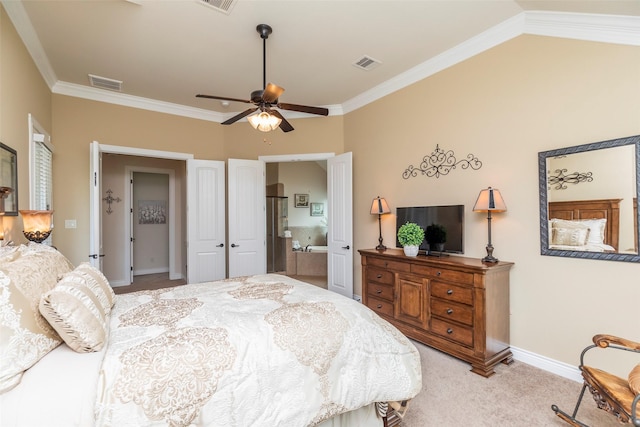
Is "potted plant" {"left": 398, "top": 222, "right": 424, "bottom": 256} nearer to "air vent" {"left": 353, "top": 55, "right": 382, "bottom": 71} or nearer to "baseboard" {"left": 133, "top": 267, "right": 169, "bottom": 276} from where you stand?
"air vent" {"left": 353, "top": 55, "right": 382, "bottom": 71}

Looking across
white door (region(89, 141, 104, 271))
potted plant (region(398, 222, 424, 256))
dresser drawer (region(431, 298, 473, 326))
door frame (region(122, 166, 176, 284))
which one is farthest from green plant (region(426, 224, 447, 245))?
door frame (region(122, 166, 176, 284))

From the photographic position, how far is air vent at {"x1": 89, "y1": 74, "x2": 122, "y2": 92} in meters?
3.72

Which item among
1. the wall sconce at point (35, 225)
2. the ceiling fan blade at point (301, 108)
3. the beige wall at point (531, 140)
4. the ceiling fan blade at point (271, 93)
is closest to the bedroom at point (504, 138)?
the beige wall at point (531, 140)

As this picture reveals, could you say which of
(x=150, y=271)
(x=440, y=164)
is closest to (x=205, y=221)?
(x=150, y=271)

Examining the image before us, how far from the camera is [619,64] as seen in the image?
221 cm

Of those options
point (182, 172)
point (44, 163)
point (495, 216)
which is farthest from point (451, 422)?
point (182, 172)

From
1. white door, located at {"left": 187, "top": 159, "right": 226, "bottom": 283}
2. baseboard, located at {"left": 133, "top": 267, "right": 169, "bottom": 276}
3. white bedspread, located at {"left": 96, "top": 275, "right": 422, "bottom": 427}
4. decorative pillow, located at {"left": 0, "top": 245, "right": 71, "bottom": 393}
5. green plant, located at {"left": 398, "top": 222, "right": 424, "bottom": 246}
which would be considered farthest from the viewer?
baseboard, located at {"left": 133, "top": 267, "right": 169, "bottom": 276}

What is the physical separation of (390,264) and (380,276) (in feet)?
0.73

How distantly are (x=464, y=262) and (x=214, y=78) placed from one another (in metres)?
3.60

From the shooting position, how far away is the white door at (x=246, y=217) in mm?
4672

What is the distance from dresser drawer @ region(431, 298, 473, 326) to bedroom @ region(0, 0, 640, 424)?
0.55 meters

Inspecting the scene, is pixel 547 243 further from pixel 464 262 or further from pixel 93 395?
pixel 93 395

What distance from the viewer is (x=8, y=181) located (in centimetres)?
228

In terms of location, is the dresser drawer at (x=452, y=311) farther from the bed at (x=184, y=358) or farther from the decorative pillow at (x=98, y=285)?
the decorative pillow at (x=98, y=285)
